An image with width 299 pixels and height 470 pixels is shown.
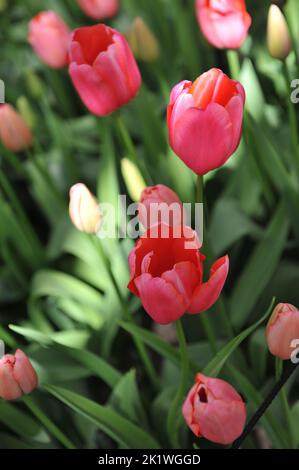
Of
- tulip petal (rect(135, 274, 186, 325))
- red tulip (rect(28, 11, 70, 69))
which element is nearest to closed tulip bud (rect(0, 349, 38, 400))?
tulip petal (rect(135, 274, 186, 325))

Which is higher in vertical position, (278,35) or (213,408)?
(278,35)

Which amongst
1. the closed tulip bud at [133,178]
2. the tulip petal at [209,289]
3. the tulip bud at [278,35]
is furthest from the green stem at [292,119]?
the tulip petal at [209,289]

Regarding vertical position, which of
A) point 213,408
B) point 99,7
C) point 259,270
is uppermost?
point 99,7

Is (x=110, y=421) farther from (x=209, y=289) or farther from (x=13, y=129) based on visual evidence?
(x=13, y=129)

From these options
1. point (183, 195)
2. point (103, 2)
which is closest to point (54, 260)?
point (183, 195)

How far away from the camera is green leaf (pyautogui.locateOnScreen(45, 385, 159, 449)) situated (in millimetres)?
649

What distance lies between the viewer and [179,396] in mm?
632

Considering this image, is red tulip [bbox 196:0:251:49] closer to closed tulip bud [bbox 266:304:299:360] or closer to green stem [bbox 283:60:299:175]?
green stem [bbox 283:60:299:175]

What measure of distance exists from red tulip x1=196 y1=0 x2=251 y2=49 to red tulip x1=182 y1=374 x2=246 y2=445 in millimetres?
311

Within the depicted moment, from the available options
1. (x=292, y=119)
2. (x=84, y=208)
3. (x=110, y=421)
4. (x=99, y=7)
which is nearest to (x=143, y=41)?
(x=99, y=7)

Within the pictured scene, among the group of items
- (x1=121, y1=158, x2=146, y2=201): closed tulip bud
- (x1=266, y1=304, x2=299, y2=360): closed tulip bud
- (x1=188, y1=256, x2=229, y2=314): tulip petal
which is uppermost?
(x1=188, y1=256, x2=229, y2=314): tulip petal

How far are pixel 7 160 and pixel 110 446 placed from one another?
1.62 feet

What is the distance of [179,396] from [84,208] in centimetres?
16

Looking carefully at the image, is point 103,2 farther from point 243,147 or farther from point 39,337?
point 39,337
